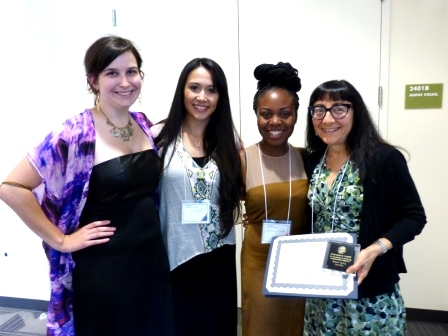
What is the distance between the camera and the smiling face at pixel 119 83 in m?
1.36

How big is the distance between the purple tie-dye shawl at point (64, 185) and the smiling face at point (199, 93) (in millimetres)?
465

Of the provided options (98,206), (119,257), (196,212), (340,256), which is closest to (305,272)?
(340,256)

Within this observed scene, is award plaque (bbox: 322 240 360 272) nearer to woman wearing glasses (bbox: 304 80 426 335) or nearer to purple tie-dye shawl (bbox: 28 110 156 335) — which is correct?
woman wearing glasses (bbox: 304 80 426 335)

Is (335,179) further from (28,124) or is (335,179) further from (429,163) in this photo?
(28,124)

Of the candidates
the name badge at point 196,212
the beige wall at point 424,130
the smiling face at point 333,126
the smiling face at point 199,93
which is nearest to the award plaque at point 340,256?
the smiling face at point 333,126

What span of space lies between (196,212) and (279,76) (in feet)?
2.41

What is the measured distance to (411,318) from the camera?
2.64 meters

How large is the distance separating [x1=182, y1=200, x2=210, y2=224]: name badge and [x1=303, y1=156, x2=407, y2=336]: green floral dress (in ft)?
1.60

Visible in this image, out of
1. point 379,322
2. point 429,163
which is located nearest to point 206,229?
point 379,322

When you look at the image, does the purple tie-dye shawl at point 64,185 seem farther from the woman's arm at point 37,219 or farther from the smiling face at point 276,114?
the smiling face at point 276,114

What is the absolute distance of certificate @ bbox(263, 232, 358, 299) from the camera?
1.22 meters

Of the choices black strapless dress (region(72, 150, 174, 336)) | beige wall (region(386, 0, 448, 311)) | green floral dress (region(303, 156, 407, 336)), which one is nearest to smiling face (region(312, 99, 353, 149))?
green floral dress (region(303, 156, 407, 336))

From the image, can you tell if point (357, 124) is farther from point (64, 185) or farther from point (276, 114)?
point (64, 185)

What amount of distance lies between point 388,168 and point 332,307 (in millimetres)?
606
